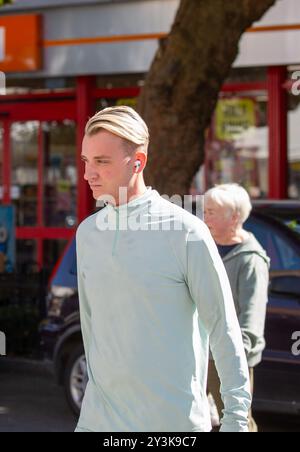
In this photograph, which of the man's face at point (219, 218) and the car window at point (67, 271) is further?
the car window at point (67, 271)

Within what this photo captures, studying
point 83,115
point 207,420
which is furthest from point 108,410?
point 83,115

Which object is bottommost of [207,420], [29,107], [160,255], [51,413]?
[51,413]

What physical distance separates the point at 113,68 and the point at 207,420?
10333mm

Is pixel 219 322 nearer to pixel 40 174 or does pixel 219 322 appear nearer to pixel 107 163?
pixel 107 163

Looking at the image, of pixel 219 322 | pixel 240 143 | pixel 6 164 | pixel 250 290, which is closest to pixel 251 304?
pixel 250 290

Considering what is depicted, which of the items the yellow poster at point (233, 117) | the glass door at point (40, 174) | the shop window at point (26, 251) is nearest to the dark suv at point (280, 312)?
the yellow poster at point (233, 117)

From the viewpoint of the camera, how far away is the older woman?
207 inches

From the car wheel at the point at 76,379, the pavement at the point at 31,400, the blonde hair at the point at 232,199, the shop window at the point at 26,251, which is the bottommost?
the pavement at the point at 31,400

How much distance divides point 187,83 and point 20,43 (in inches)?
210

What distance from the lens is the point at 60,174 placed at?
1410 cm

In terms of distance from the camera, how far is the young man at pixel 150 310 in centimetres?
301

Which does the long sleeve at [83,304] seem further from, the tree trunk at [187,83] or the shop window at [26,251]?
the shop window at [26,251]

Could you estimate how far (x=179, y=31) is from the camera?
8664 millimetres

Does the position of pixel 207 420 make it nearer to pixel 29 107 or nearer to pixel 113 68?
pixel 113 68
